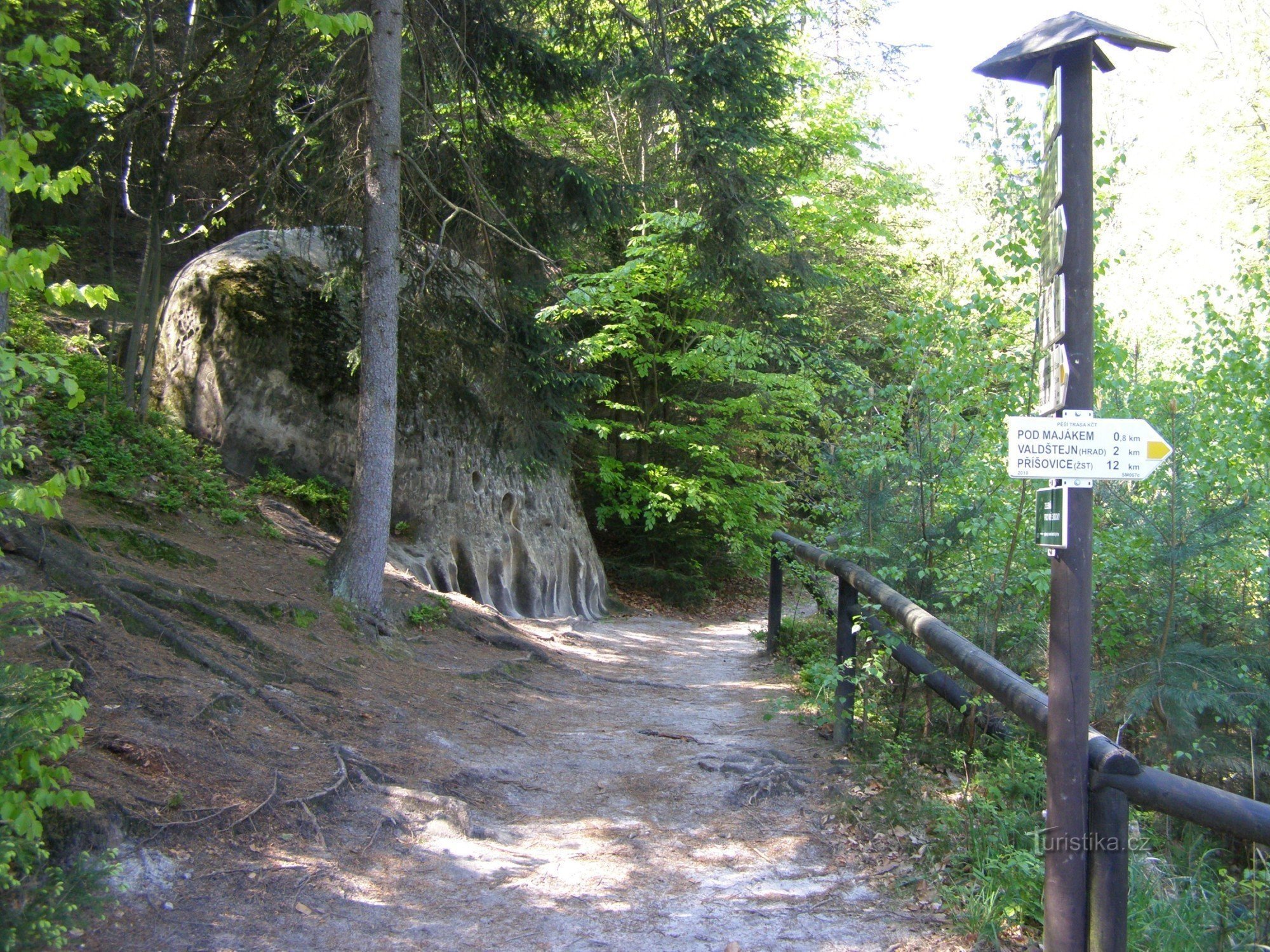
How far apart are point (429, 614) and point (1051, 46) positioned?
7856 millimetres

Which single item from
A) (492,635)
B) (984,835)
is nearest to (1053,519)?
(984,835)

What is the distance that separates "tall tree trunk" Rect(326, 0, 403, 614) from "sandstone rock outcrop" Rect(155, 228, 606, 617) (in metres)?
0.96

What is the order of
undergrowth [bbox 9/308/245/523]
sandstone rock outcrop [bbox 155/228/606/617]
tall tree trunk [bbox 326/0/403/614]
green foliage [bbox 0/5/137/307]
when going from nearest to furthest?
green foliage [bbox 0/5/137/307] < tall tree trunk [bbox 326/0/403/614] < undergrowth [bbox 9/308/245/523] < sandstone rock outcrop [bbox 155/228/606/617]

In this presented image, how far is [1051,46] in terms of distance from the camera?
2.97 m

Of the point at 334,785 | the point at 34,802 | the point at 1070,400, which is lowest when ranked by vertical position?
the point at 334,785

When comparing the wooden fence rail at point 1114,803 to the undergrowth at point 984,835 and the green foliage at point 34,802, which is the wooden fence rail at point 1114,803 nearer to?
the undergrowth at point 984,835

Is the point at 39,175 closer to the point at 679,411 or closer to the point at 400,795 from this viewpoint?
the point at 400,795

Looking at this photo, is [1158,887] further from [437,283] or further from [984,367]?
[437,283]

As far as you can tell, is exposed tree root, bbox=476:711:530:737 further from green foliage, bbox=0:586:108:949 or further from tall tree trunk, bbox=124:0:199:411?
tall tree trunk, bbox=124:0:199:411

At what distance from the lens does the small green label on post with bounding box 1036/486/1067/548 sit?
2951 mm

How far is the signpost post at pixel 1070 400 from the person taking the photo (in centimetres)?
290

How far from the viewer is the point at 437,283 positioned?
32.0ft

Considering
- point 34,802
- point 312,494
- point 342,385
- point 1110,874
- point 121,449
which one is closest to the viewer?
point 34,802

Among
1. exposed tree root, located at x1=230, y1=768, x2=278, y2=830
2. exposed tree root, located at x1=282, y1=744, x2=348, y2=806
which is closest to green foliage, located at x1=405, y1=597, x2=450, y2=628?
exposed tree root, located at x1=282, y1=744, x2=348, y2=806
